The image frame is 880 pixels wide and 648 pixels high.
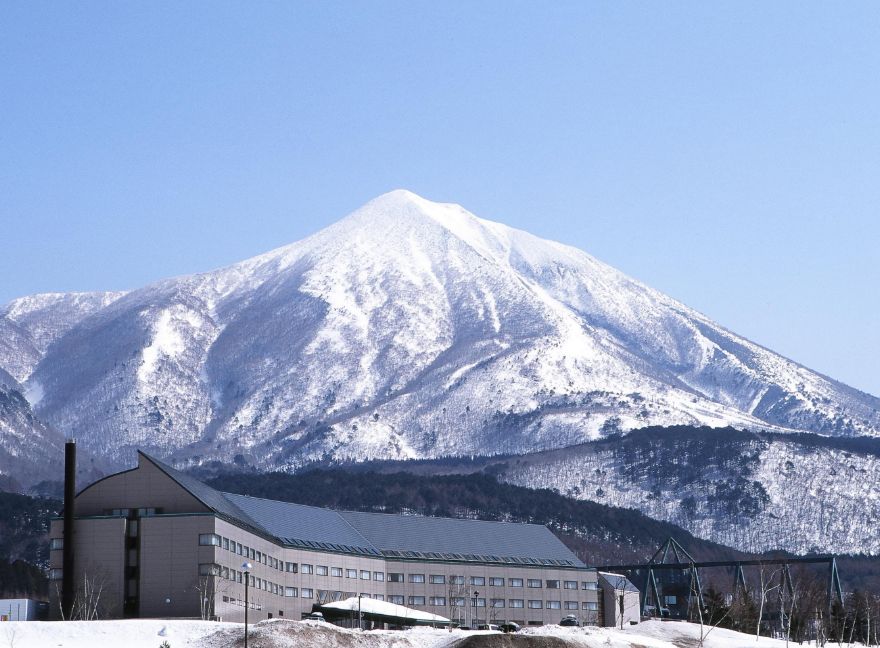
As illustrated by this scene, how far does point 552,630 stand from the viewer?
146 metres

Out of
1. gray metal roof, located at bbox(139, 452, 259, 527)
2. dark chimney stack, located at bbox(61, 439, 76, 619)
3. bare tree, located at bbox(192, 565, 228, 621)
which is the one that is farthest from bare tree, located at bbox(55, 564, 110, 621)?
gray metal roof, located at bbox(139, 452, 259, 527)

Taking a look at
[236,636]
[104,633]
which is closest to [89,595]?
[104,633]

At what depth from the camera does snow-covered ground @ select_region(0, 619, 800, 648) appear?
131250 millimetres

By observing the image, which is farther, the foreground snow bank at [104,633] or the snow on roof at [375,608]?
the snow on roof at [375,608]

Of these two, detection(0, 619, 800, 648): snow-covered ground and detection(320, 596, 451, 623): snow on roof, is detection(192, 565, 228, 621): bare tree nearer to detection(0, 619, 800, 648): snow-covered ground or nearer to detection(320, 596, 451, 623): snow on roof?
detection(320, 596, 451, 623): snow on roof

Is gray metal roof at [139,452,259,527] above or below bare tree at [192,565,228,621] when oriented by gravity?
above

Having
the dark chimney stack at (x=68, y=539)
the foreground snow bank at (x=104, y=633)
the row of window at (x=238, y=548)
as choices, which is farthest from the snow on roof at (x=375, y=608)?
the dark chimney stack at (x=68, y=539)

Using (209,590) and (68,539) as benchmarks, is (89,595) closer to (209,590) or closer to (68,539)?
(68,539)

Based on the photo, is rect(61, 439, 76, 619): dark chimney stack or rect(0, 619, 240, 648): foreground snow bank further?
rect(61, 439, 76, 619): dark chimney stack

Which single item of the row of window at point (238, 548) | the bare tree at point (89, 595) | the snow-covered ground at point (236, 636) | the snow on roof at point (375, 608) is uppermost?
the row of window at point (238, 548)

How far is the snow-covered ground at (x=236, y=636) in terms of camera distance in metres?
131

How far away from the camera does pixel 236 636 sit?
440 feet

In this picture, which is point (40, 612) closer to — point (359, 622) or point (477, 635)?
point (359, 622)

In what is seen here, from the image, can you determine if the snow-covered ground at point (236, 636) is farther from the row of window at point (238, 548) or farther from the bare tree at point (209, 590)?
the row of window at point (238, 548)
